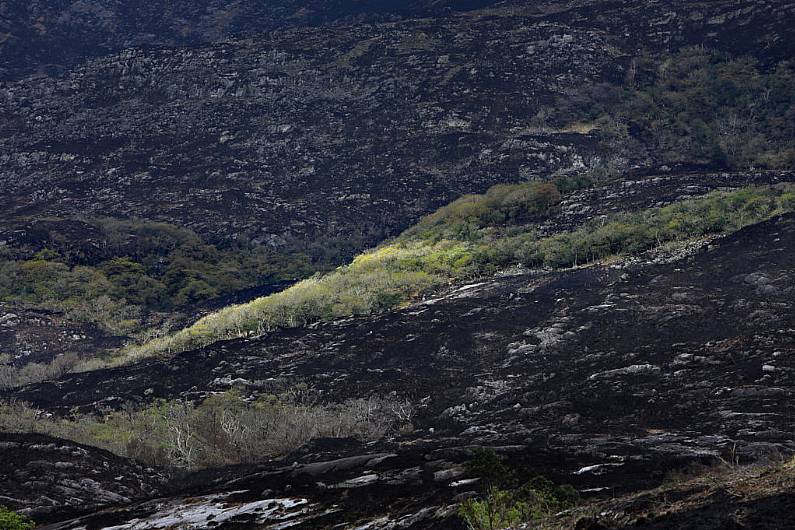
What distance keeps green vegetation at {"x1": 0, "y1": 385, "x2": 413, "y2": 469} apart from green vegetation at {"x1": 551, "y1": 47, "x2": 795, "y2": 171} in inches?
3640

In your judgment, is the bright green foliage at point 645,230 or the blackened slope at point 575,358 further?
the bright green foliage at point 645,230

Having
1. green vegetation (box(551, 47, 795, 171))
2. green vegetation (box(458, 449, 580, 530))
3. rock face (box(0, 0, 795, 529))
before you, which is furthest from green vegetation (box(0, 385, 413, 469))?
green vegetation (box(551, 47, 795, 171))

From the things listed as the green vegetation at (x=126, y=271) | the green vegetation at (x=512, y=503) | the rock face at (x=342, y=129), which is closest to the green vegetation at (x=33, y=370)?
the green vegetation at (x=126, y=271)

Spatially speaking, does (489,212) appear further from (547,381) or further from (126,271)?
(547,381)

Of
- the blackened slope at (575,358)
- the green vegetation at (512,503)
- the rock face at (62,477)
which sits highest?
the green vegetation at (512,503)

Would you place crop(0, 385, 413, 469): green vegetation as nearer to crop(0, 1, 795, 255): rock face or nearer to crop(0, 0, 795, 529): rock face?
crop(0, 0, 795, 529): rock face

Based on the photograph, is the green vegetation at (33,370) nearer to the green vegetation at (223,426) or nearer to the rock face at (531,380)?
the rock face at (531,380)

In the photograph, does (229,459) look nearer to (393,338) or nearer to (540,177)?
(393,338)

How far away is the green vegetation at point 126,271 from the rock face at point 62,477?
6730cm

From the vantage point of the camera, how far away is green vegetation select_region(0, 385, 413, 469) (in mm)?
52781

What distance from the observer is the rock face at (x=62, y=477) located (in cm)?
4203

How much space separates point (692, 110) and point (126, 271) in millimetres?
104651

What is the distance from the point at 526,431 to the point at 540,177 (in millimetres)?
108843

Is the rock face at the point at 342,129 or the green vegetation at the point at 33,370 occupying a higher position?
the rock face at the point at 342,129
